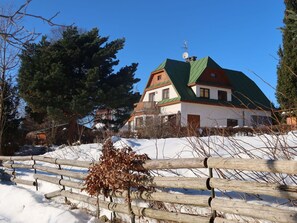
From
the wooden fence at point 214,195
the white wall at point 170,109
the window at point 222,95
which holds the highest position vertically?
the window at point 222,95

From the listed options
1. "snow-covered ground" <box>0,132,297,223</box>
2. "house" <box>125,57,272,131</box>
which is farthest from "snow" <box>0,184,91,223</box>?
"house" <box>125,57,272,131</box>

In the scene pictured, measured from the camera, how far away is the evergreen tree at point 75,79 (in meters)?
23.2

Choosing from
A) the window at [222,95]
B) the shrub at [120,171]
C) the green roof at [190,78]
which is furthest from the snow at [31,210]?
the window at [222,95]

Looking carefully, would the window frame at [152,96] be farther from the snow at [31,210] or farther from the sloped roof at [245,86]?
the snow at [31,210]

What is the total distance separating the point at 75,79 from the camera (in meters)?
24.5

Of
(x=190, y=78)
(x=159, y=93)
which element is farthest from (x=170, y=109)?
(x=190, y=78)

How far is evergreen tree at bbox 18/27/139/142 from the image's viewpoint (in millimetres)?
23194

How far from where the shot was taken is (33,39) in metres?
3.47

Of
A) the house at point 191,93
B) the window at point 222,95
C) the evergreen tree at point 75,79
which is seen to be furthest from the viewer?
the window at point 222,95

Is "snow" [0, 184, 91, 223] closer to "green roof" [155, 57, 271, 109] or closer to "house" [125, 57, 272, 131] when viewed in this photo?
"house" [125, 57, 272, 131]

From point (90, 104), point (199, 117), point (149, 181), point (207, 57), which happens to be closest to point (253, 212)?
point (149, 181)

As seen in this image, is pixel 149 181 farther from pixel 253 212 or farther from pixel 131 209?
pixel 253 212

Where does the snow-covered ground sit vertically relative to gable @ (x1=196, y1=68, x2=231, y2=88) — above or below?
below

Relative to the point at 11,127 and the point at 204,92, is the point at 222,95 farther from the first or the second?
the point at 11,127
